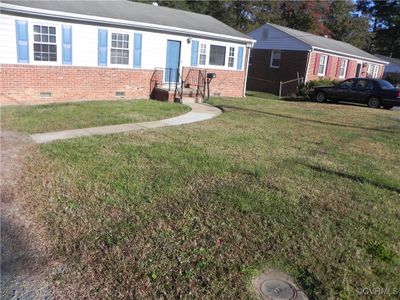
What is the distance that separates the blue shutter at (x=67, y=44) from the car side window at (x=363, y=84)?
13897 mm

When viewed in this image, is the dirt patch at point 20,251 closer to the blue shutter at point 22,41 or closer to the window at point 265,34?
the blue shutter at point 22,41

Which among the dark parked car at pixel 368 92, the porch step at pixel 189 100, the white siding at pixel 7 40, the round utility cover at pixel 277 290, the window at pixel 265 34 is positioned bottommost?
the round utility cover at pixel 277 290

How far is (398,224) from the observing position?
4.71 meters

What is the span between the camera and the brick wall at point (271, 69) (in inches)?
1005

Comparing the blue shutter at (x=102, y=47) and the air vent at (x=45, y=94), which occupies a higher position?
the blue shutter at (x=102, y=47)

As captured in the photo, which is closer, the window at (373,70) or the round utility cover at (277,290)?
the round utility cover at (277,290)

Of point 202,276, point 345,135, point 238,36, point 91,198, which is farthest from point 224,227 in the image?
point 238,36

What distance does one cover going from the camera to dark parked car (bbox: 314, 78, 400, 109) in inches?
726

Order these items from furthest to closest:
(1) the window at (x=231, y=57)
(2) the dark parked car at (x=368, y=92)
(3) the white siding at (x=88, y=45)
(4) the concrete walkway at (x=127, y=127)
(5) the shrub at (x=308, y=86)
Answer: (5) the shrub at (x=308, y=86) → (1) the window at (x=231, y=57) → (2) the dark parked car at (x=368, y=92) → (3) the white siding at (x=88, y=45) → (4) the concrete walkway at (x=127, y=127)

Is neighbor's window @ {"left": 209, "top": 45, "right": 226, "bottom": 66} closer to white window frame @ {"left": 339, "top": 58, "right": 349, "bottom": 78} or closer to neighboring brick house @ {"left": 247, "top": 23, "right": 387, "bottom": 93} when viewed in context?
neighboring brick house @ {"left": 247, "top": 23, "right": 387, "bottom": 93}

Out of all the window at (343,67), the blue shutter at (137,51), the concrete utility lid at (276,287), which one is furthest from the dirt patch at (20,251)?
the window at (343,67)

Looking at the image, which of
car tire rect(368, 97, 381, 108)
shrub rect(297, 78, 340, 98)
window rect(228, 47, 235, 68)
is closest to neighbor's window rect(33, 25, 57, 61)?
window rect(228, 47, 235, 68)

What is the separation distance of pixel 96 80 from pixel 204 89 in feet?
16.6

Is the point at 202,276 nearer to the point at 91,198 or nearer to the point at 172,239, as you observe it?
the point at 172,239
